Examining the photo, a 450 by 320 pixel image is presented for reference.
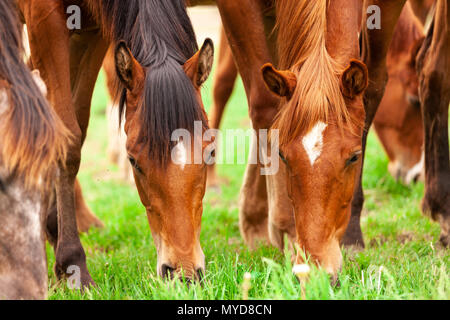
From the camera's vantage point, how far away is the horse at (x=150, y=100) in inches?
137

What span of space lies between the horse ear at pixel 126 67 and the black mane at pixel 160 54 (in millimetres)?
73

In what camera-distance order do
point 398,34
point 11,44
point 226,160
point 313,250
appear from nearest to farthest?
point 11,44
point 313,250
point 398,34
point 226,160

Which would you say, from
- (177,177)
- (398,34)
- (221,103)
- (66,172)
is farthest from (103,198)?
(177,177)

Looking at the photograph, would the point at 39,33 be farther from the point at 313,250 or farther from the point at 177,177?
the point at 313,250

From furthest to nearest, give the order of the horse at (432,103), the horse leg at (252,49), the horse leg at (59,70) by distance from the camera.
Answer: the horse at (432,103), the horse leg at (252,49), the horse leg at (59,70)

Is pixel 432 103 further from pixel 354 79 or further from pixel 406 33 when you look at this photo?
pixel 354 79

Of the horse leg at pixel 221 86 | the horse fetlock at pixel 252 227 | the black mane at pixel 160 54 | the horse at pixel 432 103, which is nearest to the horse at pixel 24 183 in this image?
the black mane at pixel 160 54

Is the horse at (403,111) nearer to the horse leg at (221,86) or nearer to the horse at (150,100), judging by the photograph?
the horse leg at (221,86)

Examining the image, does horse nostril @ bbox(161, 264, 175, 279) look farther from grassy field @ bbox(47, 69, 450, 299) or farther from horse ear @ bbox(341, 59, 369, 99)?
horse ear @ bbox(341, 59, 369, 99)

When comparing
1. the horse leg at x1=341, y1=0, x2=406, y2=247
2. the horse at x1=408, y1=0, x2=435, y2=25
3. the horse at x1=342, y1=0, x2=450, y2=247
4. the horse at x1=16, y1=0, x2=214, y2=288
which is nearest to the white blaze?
the horse at x1=16, y1=0, x2=214, y2=288

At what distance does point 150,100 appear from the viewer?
11.6 ft

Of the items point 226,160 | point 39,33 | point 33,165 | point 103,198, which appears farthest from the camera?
point 226,160

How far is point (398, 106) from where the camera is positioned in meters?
6.91

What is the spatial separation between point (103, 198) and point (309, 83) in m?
4.75
